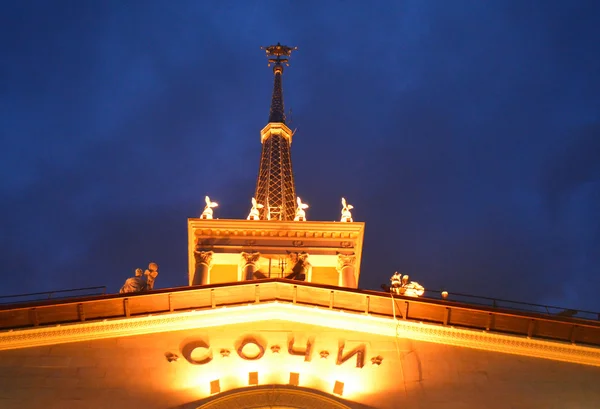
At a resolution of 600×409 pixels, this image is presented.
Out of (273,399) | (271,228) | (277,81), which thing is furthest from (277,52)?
(273,399)

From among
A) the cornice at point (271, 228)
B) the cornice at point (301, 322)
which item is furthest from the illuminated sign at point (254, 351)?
the cornice at point (271, 228)

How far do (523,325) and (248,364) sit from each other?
9.40 meters

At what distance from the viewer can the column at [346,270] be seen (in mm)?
39888

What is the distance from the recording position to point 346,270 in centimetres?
4031

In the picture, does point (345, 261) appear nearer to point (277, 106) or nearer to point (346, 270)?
point (346, 270)

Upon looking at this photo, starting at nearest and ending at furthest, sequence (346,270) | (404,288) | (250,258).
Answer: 1. (404,288)
2. (250,258)
3. (346,270)

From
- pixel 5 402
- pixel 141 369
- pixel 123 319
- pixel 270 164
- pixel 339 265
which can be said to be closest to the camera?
pixel 5 402

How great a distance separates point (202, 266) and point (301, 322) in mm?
17165

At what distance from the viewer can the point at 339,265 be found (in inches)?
1597

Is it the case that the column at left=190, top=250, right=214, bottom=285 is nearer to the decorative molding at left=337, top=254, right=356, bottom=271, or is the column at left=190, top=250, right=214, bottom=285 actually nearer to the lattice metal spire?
the decorative molding at left=337, top=254, right=356, bottom=271

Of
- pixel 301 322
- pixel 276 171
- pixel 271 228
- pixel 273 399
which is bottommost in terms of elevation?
pixel 273 399

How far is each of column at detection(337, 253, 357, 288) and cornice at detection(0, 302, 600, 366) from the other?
1559 centimetres

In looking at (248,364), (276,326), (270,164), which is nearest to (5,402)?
(248,364)

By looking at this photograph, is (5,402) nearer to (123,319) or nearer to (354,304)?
(123,319)
